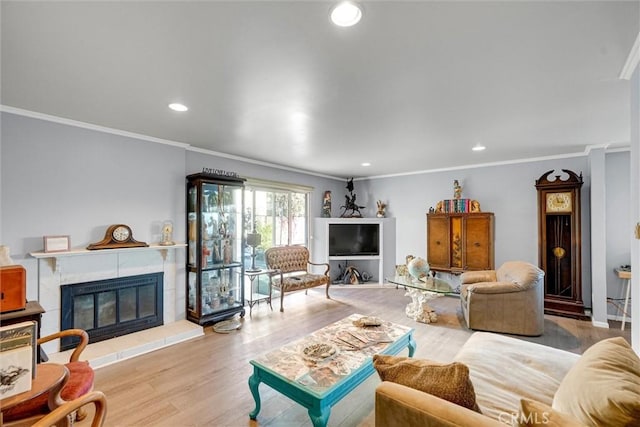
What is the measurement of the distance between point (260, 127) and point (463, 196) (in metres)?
4.16

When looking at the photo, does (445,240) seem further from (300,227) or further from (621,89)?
(621,89)

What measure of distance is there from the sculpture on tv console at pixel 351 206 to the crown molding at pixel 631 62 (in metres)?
4.92

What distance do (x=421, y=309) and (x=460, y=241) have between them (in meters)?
1.78

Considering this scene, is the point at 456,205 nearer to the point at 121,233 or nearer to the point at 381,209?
the point at 381,209

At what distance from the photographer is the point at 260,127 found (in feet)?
10.2

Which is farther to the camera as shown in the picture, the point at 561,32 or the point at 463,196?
the point at 463,196

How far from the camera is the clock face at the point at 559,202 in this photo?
13.6 feet

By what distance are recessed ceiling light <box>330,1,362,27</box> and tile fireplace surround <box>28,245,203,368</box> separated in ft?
10.7

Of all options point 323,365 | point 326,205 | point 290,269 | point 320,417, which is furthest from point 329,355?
point 326,205

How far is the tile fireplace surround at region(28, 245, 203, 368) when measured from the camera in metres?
2.80

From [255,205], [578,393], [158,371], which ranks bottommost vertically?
[158,371]

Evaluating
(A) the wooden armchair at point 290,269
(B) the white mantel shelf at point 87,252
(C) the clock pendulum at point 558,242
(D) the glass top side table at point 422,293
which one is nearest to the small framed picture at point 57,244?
(B) the white mantel shelf at point 87,252

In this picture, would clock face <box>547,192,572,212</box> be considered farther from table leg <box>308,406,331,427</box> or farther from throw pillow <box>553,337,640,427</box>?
table leg <box>308,406,331,427</box>

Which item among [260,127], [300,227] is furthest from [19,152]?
[300,227]
